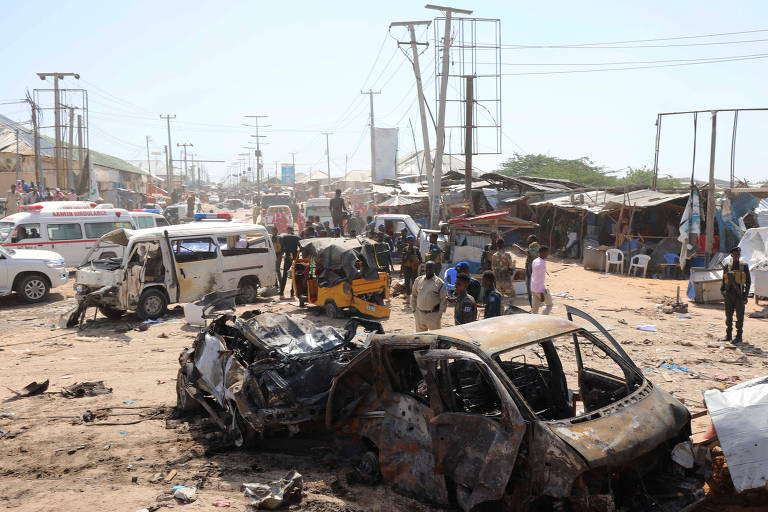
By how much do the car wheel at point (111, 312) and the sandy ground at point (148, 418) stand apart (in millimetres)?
167

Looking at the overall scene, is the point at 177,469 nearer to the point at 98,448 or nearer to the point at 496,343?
the point at 98,448

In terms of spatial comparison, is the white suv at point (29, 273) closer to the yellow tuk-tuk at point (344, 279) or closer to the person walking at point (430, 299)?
the yellow tuk-tuk at point (344, 279)

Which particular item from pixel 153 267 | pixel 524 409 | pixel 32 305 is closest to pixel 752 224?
pixel 153 267

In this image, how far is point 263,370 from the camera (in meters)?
5.89

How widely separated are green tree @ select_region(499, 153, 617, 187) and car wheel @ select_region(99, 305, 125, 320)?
137 feet

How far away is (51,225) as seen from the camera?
1809 centimetres

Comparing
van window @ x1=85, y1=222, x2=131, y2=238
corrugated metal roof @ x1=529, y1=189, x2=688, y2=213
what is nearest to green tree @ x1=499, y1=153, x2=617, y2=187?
corrugated metal roof @ x1=529, y1=189, x2=688, y2=213

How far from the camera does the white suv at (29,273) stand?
48.4 feet

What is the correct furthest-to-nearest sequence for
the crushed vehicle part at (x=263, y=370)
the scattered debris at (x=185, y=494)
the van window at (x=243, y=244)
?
the van window at (x=243, y=244) < the crushed vehicle part at (x=263, y=370) < the scattered debris at (x=185, y=494)

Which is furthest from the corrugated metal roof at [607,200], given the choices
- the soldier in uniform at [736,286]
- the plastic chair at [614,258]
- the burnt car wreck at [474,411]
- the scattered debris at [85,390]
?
the scattered debris at [85,390]

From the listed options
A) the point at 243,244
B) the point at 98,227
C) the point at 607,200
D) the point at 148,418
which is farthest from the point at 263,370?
the point at 607,200

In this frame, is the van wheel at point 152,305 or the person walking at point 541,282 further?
the van wheel at point 152,305

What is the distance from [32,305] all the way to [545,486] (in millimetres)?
14646

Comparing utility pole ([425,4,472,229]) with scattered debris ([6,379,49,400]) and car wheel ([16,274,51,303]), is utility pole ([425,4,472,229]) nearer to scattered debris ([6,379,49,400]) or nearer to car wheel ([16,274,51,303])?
car wheel ([16,274,51,303])
